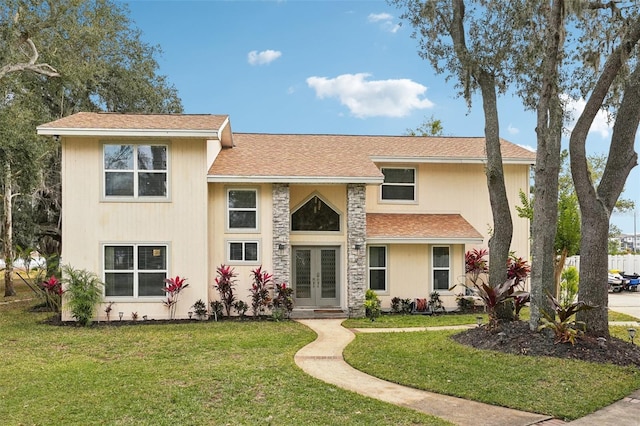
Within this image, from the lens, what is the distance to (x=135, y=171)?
1367 centimetres

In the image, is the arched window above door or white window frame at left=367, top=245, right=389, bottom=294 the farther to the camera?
white window frame at left=367, top=245, right=389, bottom=294

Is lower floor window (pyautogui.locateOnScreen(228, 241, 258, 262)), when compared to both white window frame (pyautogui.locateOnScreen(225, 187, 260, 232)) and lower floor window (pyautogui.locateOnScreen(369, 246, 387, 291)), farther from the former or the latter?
lower floor window (pyautogui.locateOnScreen(369, 246, 387, 291))

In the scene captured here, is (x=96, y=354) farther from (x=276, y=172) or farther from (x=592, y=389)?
(x=592, y=389)

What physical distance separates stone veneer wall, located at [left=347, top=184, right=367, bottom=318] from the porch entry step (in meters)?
0.37

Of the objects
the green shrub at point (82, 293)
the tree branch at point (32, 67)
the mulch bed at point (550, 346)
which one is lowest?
the mulch bed at point (550, 346)

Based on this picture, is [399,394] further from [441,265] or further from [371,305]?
[441,265]

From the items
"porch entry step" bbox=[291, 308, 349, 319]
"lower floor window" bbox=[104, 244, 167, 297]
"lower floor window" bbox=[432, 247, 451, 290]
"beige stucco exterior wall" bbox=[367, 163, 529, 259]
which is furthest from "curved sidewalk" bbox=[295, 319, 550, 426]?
"beige stucco exterior wall" bbox=[367, 163, 529, 259]

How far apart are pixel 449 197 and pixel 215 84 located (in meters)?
10.4

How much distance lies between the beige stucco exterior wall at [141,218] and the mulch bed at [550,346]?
801 cm

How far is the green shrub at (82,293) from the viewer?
505 inches

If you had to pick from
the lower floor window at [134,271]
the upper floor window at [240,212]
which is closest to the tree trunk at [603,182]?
the upper floor window at [240,212]

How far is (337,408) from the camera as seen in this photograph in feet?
20.2

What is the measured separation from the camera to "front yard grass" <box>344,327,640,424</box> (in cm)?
643

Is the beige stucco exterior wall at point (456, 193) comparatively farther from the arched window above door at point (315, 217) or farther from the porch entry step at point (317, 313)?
the porch entry step at point (317, 313)
